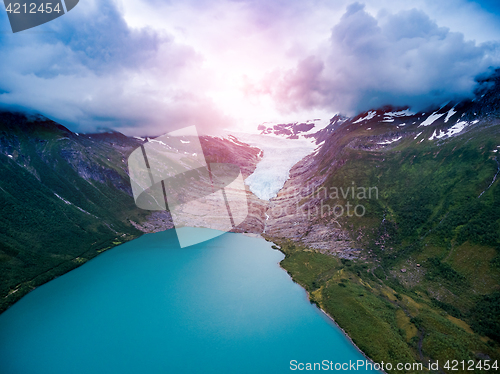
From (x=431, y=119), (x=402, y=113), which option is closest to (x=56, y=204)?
(x=431, y=119)

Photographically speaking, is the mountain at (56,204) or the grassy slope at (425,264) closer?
the grassy slope at (425,264)

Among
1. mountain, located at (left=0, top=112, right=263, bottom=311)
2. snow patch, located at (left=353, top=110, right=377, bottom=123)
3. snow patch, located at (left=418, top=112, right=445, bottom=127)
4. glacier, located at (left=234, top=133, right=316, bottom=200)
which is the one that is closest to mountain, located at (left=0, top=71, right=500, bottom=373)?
mountain, located at (left=0, top=112, right=263, bottom=311)

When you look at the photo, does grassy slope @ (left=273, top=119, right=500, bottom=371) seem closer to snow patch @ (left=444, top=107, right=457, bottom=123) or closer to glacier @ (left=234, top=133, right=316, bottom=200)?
snow patch @ (left=444, top=107, right=457, bottom=123)

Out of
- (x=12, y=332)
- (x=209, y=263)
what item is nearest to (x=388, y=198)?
(x=209, y=263)

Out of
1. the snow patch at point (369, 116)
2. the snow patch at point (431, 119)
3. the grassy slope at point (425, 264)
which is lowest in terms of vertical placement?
the grassy slope at point (425, 264)

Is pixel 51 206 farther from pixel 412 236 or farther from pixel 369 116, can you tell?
Result: pixel 369 116

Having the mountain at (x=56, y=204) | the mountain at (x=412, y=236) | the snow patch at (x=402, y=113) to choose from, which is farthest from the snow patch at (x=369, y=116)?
the mountain at (x=56, y=204)

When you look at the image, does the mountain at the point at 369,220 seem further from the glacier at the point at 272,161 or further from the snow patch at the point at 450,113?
the glacier at the point at 272,161
